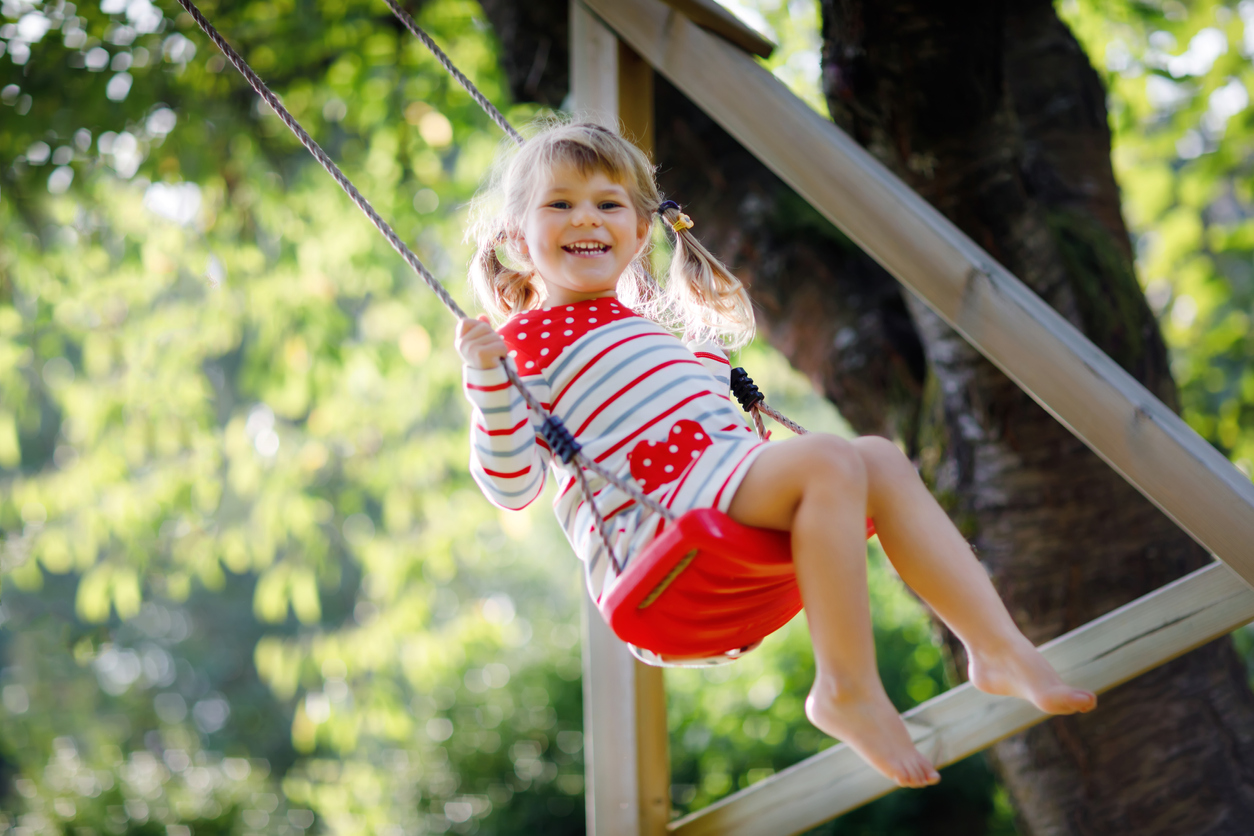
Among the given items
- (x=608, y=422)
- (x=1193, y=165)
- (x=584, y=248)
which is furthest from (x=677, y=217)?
(x=1193, y=165)

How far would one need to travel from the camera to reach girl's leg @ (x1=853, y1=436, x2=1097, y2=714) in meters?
1.29

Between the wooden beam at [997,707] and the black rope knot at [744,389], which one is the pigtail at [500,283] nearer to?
the black rope knot at [744,389]

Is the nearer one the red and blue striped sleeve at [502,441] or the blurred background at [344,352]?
the red and blue striped sleeve at [502,441]

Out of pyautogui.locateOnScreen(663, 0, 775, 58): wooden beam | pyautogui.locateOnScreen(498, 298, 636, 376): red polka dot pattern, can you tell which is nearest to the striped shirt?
pyautogui.locateOnScreen(498, 298, 636, 376): red polka dot pattern

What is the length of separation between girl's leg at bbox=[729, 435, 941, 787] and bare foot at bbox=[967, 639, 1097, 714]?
0.60ft

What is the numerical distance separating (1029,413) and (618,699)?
104 centimetres

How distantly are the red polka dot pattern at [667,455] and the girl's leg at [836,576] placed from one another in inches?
5.1

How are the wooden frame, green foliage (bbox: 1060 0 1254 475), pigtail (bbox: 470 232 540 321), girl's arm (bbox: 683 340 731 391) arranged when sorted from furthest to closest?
green foliage (bbox: 1060 0 1254 475)
pigtail (bbox: 470 232 540 321)
girl's arm (bbox: 683 340 731 391)
the wooden frame

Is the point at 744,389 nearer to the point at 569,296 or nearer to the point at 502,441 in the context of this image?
the point at 569,296

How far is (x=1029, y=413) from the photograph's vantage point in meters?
2.18

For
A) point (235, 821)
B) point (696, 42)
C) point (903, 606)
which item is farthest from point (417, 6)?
point (235, 821)

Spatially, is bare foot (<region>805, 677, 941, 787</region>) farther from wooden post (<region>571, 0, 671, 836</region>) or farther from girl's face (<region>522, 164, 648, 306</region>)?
wooden post (<region>571, 0, 671, 836</region>)

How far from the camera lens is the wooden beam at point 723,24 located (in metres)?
1.69

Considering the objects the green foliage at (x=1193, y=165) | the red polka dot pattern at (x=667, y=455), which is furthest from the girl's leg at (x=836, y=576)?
the green foliage at (x=1193, y=165)
